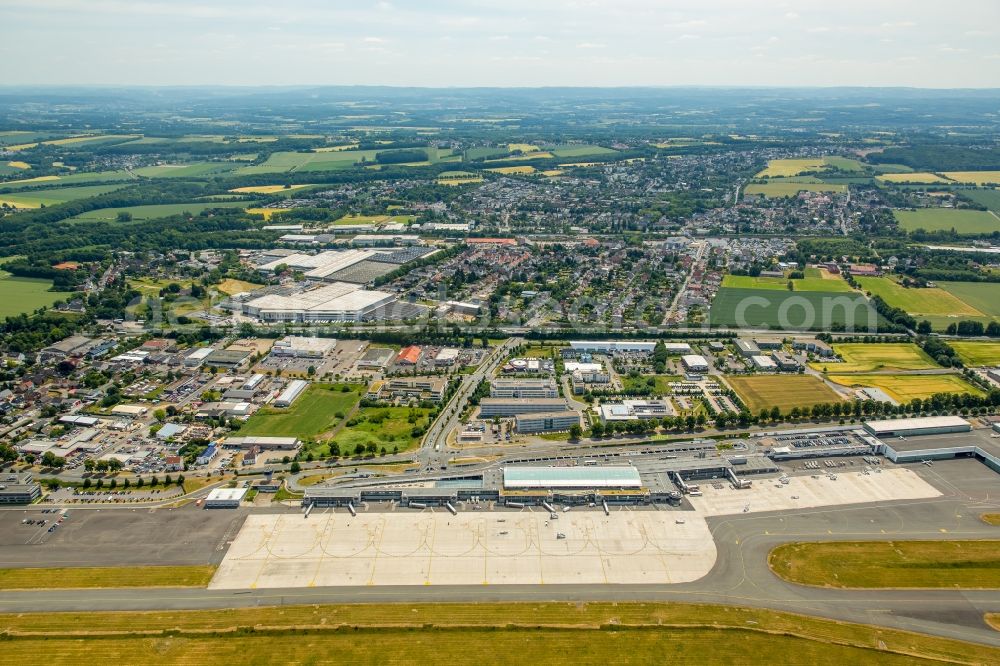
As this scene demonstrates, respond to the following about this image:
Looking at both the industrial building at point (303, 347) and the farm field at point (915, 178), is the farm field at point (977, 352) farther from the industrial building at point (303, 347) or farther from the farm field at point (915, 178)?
the farm field at point (915, 178)

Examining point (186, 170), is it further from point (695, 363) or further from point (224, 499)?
point (695, 363)

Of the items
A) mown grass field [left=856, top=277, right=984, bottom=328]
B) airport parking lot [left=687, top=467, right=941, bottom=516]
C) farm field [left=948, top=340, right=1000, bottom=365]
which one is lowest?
airport parking lot [left=687, top=467, right=941, bottom=516]

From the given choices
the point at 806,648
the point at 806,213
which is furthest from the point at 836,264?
the point at 806,648

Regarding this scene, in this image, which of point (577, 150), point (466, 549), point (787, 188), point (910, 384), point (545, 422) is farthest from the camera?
point (577, 150)

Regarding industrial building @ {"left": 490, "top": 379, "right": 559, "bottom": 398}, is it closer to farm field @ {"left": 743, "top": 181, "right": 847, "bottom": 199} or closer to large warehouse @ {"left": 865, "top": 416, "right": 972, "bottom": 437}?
large warehouse @ {"left": 865, "top": 416, "right": 972, "bottom": 437}

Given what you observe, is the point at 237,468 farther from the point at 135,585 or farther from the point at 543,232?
the point at 543,232

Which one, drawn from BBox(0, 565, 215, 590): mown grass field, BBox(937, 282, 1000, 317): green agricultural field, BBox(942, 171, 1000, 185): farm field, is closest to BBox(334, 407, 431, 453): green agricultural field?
BBox(0, 565, 215, 590): mown grass field

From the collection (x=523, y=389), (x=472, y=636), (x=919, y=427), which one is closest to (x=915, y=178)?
(x=919, y=427)

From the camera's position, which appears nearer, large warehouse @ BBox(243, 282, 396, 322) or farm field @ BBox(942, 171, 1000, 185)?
large warehouse @ BBox(243, 282, 396, 322)
